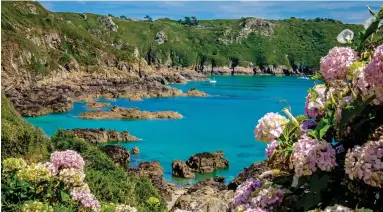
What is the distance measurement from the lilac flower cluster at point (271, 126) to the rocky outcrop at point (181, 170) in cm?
3419

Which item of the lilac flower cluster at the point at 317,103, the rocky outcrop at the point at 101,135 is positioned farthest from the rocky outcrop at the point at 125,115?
the lilac flower cluster at the point at 317,103

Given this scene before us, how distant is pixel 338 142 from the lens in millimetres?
3350

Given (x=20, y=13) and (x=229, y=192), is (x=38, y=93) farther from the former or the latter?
(x=229, y=192)

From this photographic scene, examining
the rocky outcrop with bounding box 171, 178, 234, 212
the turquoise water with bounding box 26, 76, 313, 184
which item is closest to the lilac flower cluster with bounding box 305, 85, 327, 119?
the rocky outcrop with bounding box 171, 178, 234, 212

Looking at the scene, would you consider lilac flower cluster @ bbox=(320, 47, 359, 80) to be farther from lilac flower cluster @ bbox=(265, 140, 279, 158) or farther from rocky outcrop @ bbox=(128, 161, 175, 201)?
rocky outcrop @ bbox=(128, 161, 175, 201)

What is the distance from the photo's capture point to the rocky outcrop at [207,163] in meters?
39.8

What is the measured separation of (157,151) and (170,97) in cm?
5065

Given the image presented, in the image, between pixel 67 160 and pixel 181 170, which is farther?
pixel 181 170

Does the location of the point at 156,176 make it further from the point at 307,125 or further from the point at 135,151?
the point at 307,125

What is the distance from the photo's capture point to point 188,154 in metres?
47.4

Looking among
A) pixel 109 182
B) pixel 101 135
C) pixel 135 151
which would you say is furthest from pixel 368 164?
pixel 101 135

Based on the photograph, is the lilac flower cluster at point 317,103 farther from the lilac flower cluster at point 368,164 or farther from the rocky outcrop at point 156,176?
the rocky outcrop at point 156,176

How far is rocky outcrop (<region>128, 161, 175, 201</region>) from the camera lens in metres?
29.6

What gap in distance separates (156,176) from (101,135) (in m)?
18.6
